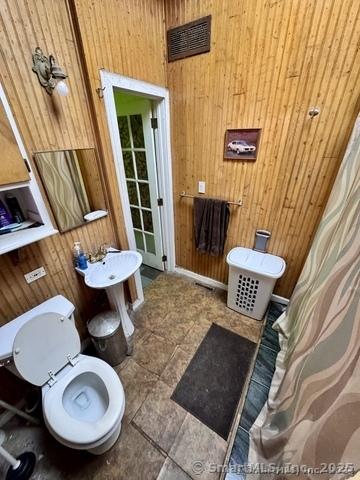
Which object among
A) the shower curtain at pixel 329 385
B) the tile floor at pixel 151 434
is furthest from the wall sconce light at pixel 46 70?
the tile floor at pixel 151 434

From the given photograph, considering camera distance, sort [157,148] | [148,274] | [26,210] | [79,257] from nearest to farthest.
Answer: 1. [26,210]
2. [79,257]
3. [157,148]
4. [148,274]

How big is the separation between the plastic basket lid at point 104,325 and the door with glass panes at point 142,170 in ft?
3.90

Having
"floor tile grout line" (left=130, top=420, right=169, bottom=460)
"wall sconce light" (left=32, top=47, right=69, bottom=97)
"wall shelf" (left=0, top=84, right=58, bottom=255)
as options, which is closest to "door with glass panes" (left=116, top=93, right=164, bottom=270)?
"wall sconce light" (left=32, top=47, right=69, bottom=97)

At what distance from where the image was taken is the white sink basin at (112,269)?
143 centimetres

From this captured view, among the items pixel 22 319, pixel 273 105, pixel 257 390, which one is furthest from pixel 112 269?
pixel 273 105

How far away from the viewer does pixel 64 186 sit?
143 cm

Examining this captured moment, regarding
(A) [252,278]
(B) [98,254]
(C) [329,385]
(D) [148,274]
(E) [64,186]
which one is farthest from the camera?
(D) [148,274]

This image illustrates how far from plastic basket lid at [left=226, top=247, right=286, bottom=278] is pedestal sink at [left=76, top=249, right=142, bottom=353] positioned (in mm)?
948

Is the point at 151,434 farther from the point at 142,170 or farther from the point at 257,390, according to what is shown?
the point at 142,170

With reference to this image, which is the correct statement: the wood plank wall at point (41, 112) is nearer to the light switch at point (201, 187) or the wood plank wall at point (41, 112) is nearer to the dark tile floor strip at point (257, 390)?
the light switch at point (201, 187)

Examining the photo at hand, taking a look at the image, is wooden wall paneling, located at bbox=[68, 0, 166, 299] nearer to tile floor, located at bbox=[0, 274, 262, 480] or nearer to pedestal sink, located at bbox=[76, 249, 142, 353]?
pedestal sink, located at bbox=[76, 249, 142, 353]

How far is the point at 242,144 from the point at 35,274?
195 cm

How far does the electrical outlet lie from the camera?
4.31 feet

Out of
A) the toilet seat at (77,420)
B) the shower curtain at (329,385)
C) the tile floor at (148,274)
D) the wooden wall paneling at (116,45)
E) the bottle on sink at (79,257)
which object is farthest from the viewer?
the tile floor at (148,274)
